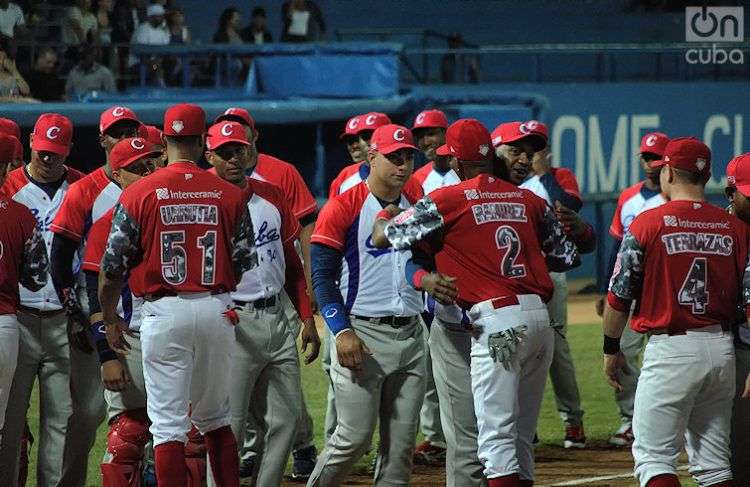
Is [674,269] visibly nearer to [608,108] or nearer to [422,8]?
[608,108]

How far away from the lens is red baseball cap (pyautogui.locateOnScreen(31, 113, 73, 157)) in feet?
24.2

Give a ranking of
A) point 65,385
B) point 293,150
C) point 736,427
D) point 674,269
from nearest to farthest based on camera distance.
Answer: point 674,269 < point 736,427 < point 65,385 < point 293,150

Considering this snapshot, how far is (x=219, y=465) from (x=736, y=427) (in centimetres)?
242

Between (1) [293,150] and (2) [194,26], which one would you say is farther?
(2) [194,26]

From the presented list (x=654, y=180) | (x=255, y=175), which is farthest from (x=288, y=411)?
(x=654, y=180)

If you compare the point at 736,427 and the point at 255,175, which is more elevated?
the point at 255,175

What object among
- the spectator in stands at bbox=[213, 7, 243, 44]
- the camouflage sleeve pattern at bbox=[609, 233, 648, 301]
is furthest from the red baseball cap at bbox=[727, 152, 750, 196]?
the spectator in stands at bbox=[213, 7, 243, 44]

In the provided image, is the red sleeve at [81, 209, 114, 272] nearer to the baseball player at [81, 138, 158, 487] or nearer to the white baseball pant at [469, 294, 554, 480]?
the baseball player at [81, 138, 158, 487]

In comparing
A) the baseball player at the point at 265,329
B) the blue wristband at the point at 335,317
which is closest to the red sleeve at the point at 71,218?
the baseball player at the point at 265,329

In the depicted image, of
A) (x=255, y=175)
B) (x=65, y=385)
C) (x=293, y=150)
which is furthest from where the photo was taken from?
(x=293, y=150)

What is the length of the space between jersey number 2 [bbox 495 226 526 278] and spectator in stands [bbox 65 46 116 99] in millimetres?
10580

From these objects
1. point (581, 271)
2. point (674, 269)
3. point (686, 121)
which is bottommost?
point (581, 271)

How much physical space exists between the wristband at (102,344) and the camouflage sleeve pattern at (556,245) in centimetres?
206

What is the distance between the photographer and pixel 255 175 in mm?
8289
